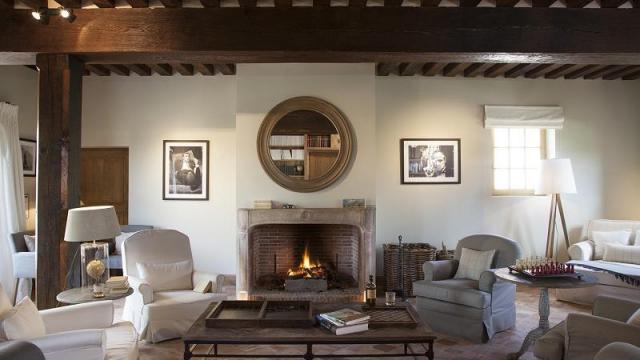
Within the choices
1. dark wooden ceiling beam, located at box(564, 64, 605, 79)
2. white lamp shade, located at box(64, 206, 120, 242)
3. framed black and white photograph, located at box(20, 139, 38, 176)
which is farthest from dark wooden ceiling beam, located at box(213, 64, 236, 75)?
dark wooden ceiling beam, located at box(564, 64, 605, 79)

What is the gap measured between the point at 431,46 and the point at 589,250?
351 cm

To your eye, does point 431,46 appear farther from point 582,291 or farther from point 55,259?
point 55,259

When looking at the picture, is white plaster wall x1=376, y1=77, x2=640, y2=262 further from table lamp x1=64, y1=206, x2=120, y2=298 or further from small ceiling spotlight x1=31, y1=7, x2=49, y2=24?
small ceiling spotlight x1=31, y1=7, x2=49, y2=24

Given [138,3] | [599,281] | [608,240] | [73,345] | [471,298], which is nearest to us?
[73,345]

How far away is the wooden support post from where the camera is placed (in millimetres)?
3562

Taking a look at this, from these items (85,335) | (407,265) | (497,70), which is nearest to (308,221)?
(407,265)

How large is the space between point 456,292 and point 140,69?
187 inches

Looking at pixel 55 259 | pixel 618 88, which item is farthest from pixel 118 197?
pixel 618 88

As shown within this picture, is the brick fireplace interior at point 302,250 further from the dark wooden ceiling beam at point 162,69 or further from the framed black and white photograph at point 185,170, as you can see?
the dark wooden ceiling beam at point 162,69

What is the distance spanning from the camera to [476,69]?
18.2 feet

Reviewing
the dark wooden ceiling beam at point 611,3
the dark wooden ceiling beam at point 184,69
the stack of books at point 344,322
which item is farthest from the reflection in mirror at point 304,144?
the dark wooden ceiling beam at point 611,3

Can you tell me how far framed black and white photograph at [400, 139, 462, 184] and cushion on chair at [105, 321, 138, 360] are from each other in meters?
4.05

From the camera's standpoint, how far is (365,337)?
2.59 meters

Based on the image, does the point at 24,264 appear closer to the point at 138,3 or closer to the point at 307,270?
the point at 307,270
